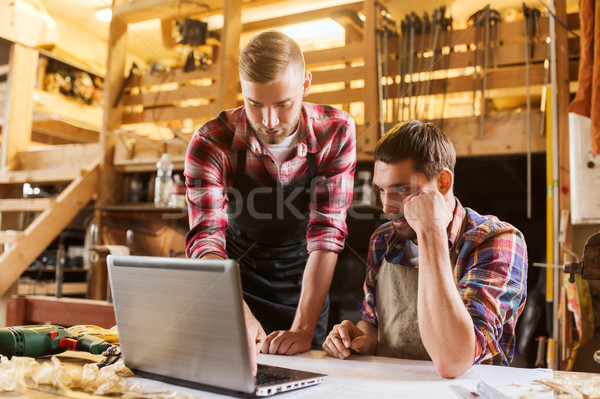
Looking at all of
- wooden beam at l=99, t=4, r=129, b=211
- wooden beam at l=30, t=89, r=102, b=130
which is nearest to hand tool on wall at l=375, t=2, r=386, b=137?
wooden beam at l=99, t=4, r=129, b=211

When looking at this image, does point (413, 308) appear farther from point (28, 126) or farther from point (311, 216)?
point (28, 126)

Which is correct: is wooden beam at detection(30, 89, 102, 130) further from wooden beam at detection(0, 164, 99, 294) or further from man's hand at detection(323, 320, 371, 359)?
man's hand at detection(323, 320, 371, 359)

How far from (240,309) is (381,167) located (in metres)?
0.53

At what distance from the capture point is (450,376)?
0.71 meters

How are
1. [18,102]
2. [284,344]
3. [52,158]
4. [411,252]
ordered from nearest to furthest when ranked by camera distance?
[284,344]
[411,252]
[18,102]
[52,158]

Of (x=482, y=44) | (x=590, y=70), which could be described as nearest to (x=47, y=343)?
(x=482, y=44)

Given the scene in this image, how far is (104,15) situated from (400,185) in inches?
66.8

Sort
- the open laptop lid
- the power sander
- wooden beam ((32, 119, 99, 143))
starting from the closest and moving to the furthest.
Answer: the open laptop lid < the power sander < wooden beam ((32, 119, 99, 143))

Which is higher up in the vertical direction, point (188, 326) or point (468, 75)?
point (468, 75)

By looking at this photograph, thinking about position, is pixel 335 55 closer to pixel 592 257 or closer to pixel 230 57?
pixel 230 57

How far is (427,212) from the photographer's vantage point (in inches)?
33.7

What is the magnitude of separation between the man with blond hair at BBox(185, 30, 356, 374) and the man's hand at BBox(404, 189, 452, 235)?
31 centimetres

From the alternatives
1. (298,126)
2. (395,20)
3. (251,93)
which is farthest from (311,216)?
(395,20)

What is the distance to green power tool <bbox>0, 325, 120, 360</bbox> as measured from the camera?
30.5 inches
